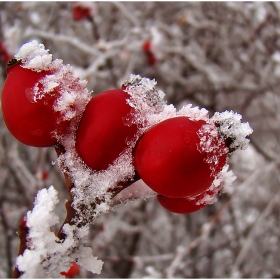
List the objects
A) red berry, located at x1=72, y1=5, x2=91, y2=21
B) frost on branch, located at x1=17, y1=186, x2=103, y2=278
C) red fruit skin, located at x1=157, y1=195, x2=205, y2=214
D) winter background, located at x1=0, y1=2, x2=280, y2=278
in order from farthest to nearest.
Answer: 1. winter background, located at x1=0, y1=2, x2=280, y2=278
2. red berry, located at x1=72, y1=5, x2=91, y2=21
3. red fruit skin, located at x1=157, y1=195, x2=205, y2=214
4. frost on branch, located at x1=17, y1=186, x2=103, y2=278

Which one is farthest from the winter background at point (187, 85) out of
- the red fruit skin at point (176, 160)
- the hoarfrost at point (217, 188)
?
the red fruit skin at point (176, 160)

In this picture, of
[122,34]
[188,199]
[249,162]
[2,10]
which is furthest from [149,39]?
[188,199]

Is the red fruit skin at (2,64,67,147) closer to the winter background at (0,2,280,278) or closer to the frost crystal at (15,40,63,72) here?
the frost crystal at (15,40,63,72)

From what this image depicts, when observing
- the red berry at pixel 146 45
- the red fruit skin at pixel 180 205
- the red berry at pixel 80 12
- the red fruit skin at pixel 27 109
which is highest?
the red fruit skin at pixel 27 109

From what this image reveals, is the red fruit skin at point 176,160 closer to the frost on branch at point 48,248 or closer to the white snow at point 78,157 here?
the white snow at point 78,157

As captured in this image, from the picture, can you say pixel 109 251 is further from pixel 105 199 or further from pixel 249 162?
pixel 105 199

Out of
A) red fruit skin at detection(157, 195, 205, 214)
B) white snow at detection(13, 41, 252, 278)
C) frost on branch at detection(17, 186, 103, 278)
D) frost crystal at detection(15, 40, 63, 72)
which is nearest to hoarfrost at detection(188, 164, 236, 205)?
red fruit skin at detection(157, 195, 205, 214)

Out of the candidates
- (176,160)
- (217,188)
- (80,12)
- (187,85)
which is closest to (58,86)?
(176,160)
